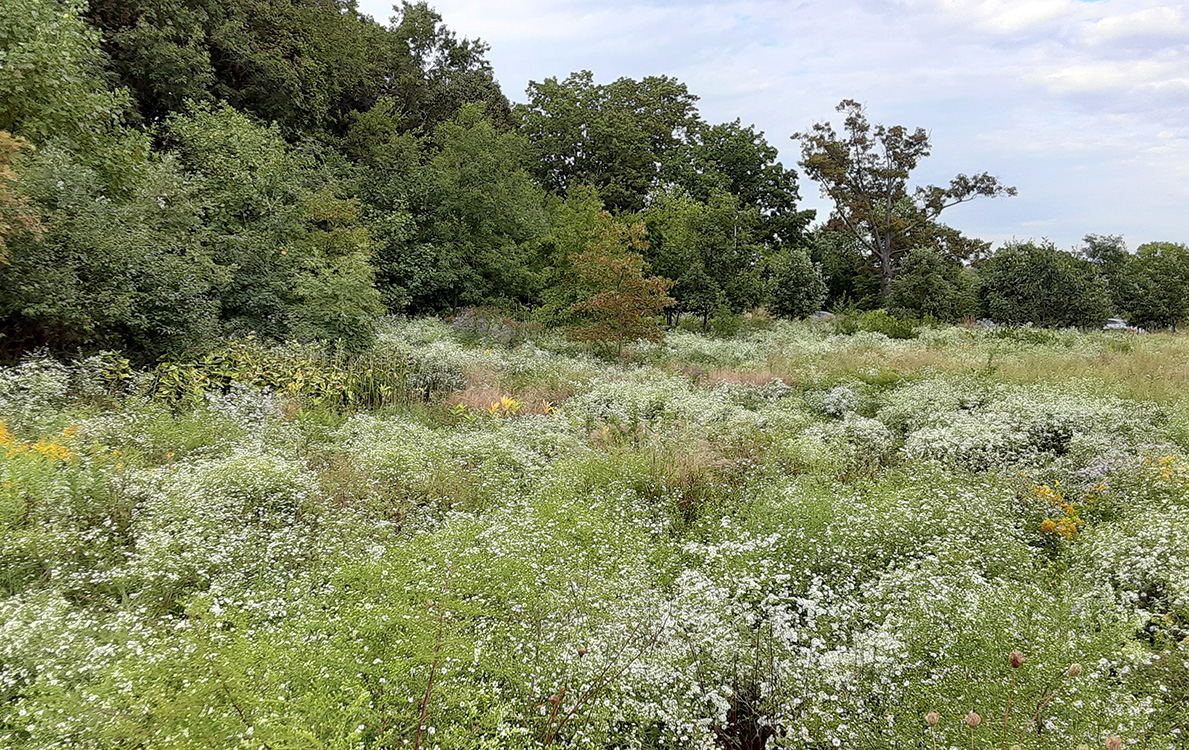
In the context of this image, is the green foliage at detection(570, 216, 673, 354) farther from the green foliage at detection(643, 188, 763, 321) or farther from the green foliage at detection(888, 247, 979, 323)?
the green foliage at detection(888, 247, 979, 323)

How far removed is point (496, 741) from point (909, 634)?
221cm

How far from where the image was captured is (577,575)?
12.1ft

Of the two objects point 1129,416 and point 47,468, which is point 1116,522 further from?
point 47,468

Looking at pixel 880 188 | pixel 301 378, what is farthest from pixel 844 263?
pixel 301 378

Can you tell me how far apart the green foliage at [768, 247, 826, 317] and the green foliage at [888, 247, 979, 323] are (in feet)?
16.6

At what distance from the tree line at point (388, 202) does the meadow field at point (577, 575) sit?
6.96ft

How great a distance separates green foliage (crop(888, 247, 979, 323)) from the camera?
87.0 feet

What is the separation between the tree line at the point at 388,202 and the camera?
29.5ft

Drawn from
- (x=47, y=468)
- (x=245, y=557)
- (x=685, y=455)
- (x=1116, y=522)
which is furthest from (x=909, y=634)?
(x=47, y=468)

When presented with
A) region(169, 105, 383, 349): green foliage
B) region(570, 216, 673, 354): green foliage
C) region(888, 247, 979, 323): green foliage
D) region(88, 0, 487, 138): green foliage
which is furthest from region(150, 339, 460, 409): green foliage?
region(888, 247, 979, 323): green foliage

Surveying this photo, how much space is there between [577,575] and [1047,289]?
25.1m

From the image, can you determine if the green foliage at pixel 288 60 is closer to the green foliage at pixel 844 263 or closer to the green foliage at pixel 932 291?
the green foliage at pixel 844 263

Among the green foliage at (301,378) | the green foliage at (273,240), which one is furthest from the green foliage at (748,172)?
the green foliage at (301,378)

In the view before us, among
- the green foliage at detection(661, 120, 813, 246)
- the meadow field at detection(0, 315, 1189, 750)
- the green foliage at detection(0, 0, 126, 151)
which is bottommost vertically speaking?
the meadow field at detection(0, 315, 1189, 750)
